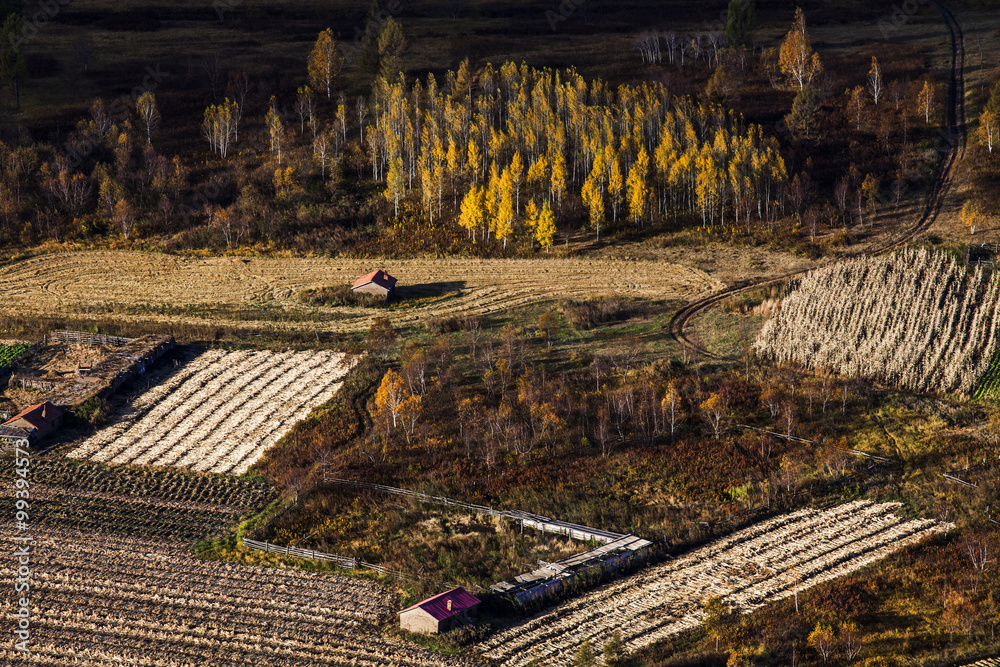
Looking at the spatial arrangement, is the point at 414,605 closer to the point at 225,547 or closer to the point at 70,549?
the point at 225,547

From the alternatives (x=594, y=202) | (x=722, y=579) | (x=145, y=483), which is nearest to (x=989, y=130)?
(x=594, y=202)

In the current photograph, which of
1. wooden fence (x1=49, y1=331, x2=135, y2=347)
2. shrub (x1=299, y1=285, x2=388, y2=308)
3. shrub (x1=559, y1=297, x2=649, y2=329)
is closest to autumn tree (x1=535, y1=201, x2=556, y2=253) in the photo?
shrub (x1=559, y1=297, x2=649, y2=329)

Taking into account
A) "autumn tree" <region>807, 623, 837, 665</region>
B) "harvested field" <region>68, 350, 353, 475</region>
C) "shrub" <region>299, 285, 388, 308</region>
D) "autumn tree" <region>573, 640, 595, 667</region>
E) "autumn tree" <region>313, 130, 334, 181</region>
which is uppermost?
"autumn tree" <region>313, 130, 334, 181</region>

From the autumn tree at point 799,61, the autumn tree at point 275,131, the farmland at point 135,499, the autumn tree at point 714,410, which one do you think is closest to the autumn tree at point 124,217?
the autumn tree at point 275,131

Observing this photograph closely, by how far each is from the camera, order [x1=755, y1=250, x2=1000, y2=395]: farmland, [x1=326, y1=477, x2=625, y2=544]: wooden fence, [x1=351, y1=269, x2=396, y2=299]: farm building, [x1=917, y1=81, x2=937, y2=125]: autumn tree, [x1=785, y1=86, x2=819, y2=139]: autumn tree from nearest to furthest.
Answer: [x1=326, y1=477, x2=625, y2=544]: wooden fence
[x1=755, y1=250, x2=1000, y2=395]: farmland
[x1=351, y1=269, x2=396, y2=299]: farm building
[x1=785, y1=86, x2=819, y2=139]: autumn tree
[x1=917, y1=81, x2=937, y2=125]: autumn tree

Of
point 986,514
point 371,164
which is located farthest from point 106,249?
point 986,514

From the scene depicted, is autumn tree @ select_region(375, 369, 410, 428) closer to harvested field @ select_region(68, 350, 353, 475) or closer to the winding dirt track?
harvested field @ select_region(68, 350, 353, 475)

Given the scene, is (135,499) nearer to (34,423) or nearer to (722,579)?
(34,423)
